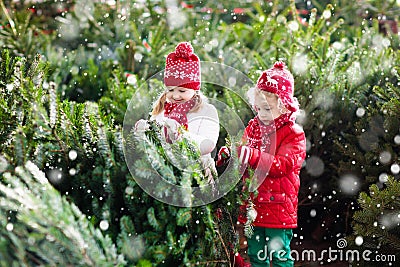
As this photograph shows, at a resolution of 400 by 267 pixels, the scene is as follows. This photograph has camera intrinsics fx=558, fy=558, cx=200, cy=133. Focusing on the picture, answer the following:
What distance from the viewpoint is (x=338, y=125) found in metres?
3.78

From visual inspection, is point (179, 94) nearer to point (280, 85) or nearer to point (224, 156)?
point (224, 156)

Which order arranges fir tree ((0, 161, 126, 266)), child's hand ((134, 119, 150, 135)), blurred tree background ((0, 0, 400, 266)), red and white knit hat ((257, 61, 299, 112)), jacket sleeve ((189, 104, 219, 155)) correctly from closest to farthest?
fir tree ((0, 161, 126, 266)) < blurred tree background ((0, 0, 400, 266)) < child's hand ((134, 119, 150, 135)) < jacket sleeve ((189, 104, 219, 155)) < red and white knit hat ((257, 61, 299, 112))

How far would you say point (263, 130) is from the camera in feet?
8.98

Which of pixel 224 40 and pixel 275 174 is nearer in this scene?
pixel 275 174

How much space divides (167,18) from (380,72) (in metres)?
2.38

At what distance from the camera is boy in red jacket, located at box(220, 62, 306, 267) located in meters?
2.69

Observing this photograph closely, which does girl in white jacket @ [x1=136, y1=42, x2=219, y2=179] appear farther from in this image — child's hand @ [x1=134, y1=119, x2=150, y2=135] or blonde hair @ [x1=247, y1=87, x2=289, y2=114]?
blonde hair @ [x1=247, y1=87, x2=289, y2=114]

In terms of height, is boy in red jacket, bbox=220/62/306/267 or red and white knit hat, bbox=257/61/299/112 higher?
red and white knit hat, bbox=257/61/299/112

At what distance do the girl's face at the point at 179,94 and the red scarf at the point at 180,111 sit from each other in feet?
0.06

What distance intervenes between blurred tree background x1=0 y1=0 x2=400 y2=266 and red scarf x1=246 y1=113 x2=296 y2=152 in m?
0.49

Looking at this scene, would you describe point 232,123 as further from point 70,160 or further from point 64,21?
point 64,21

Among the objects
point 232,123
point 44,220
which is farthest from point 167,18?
point 44,220

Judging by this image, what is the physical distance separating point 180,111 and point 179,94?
8 centimetres

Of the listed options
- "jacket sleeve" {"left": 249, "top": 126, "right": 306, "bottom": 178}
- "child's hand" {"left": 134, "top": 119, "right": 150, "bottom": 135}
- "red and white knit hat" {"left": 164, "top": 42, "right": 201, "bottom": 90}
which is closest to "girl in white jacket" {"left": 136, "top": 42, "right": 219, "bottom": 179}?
"red and white knit hat" {"left": 164, "top": 42, "right": 201, "bottom": 90}
